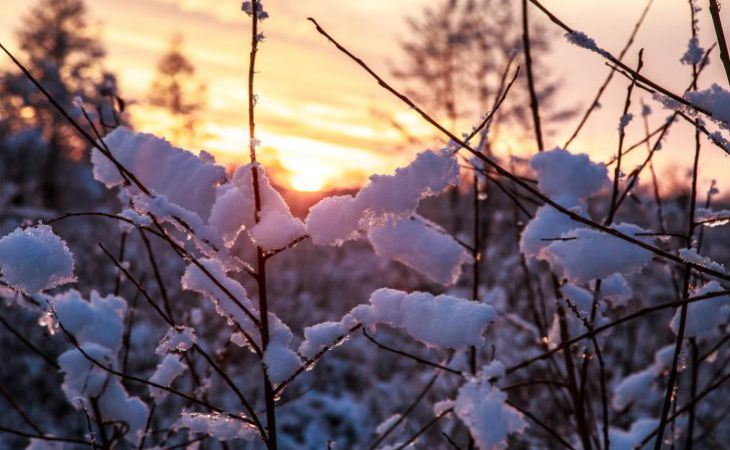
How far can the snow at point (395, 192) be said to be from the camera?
122 cm

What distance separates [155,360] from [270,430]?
788 centimetres

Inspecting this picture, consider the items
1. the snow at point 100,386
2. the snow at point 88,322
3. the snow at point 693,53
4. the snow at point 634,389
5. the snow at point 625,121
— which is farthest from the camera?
the snow at point 634,389

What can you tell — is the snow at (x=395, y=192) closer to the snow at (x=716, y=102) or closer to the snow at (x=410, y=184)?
the snow at (x=410, y=184)

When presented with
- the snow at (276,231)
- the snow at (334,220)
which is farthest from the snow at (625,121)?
the snow at (276,231)

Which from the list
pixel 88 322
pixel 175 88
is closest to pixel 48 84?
pixel 175 88

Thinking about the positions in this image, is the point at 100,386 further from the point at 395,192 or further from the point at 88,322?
the point at 395,192

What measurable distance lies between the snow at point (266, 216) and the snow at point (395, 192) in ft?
0.20

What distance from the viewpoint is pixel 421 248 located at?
1.57 meters

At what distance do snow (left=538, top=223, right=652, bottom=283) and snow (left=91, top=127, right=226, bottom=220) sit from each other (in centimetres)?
77

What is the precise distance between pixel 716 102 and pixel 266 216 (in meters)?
0.77

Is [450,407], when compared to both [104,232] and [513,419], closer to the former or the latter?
[513,419]

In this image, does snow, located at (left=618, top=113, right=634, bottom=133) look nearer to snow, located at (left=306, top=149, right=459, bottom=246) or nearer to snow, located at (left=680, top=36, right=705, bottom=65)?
snow, located at (left=680, top=36, right=705, bottom=65)

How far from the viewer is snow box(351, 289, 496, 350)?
1158 mm

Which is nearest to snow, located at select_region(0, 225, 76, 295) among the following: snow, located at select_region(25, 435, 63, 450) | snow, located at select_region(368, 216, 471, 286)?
snow, located at select_region(368, 216, 471, 286)
